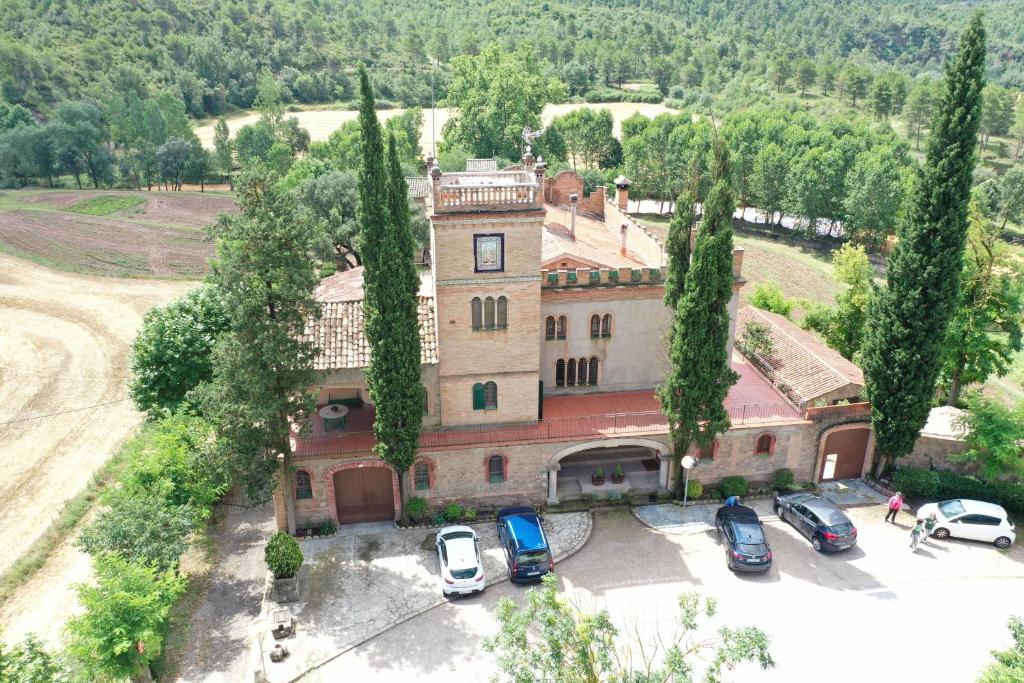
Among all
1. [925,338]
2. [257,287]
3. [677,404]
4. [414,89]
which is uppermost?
[414,89]

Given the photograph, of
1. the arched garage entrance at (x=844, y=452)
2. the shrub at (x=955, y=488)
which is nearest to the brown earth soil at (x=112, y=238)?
the arched garage entrance at (x=844, y=452)

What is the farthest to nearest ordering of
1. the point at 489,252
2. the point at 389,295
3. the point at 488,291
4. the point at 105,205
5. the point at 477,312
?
1. the point at 105,205
2. the point at 477,312
3. the point at 488,291
4. the point at 489,252
5. the point at 389,295

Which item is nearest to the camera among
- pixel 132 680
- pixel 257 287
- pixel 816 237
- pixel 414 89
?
pixel 132 680

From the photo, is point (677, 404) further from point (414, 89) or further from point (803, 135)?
point (414, 89)

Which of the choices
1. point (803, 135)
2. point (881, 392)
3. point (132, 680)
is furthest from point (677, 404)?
point (803, 135)

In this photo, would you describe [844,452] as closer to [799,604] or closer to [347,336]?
[799,604]

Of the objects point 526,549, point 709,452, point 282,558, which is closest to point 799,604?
point 709,452

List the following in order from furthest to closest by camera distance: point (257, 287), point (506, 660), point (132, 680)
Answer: point (257, 287) < point (132, 680) < point (506, 660)

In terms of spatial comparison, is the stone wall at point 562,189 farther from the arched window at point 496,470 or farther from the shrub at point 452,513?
the shrub at point 452,513
